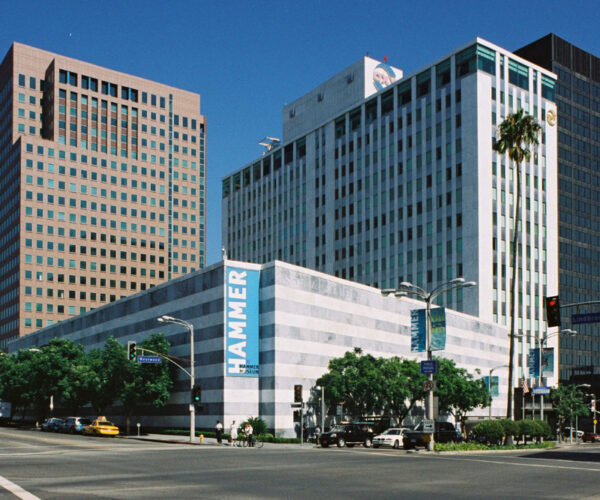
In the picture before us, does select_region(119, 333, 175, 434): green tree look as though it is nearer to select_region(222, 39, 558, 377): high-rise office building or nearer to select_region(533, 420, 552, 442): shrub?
select_region(533, 420, 552, 442): shrub

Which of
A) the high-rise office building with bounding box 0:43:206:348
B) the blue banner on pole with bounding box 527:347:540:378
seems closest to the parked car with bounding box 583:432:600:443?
the blue banner on pole with bounding box 527:347:540:378

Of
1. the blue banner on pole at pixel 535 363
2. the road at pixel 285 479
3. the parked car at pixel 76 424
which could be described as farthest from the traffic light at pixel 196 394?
the blue banner on pole at pixel 535 363

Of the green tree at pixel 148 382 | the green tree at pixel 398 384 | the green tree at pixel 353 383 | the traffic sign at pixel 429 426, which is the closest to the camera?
the traffic sign at pixel 429 426

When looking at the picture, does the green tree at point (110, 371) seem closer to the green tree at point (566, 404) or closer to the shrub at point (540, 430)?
the shrub at point (540, 430)

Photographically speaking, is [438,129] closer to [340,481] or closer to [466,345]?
[466,345]

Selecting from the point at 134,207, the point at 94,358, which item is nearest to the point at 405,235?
the point at 94,358

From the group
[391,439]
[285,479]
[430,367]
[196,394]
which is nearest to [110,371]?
[196,394]

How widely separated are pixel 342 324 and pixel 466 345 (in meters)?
27.4

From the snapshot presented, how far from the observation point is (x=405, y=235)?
371 ft

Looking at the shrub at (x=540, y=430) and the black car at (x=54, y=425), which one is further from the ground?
the shrub at (x=540, y=430)

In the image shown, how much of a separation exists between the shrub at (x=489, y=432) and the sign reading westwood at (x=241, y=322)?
20020mm

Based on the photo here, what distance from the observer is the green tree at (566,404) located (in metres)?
92.5

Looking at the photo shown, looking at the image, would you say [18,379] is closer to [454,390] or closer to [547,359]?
[454,390]

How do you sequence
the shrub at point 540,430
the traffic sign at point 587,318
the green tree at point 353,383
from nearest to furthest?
the traffic sign at point 587,318, the shrub at point 540,430, the green tree at point 353,383
